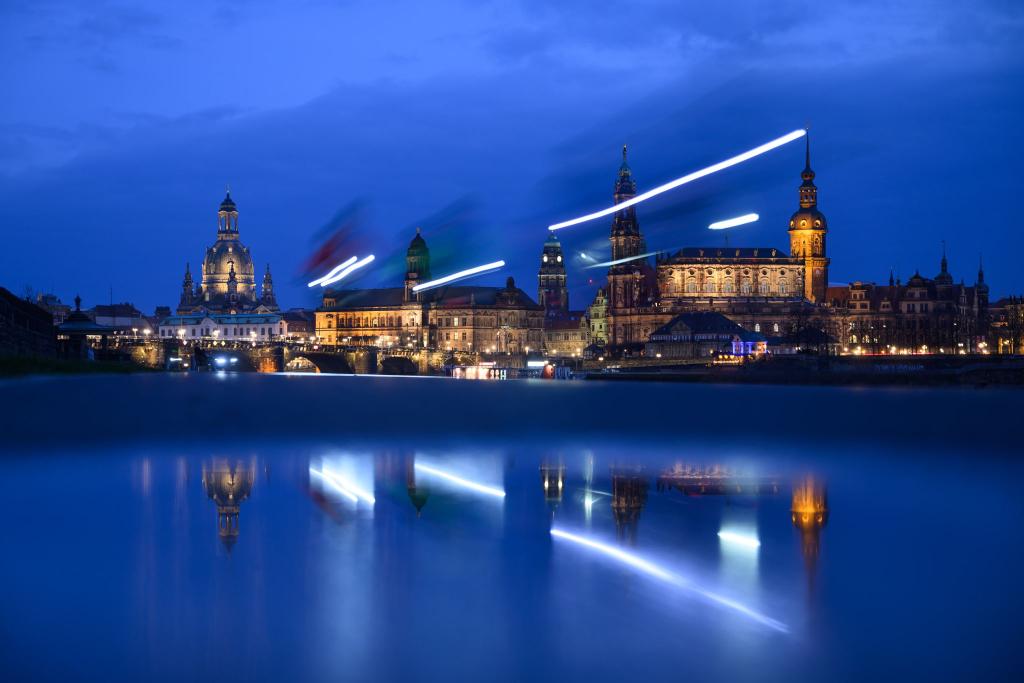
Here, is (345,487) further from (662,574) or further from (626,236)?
(626,236)

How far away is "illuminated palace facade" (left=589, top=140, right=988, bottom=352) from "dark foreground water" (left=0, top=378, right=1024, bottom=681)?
423ft

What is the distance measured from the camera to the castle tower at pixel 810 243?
544ft

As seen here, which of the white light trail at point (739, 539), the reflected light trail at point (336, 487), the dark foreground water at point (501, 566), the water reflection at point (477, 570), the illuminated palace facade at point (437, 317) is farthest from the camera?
the illuminated palace facade at point (437, 317)

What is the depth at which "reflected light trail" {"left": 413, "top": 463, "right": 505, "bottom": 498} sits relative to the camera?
22.3 meters

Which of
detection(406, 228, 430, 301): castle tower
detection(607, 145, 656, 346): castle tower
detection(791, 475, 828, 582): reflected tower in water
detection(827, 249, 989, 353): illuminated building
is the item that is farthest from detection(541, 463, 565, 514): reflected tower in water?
detection(406, 228, 430, 301): castle tower

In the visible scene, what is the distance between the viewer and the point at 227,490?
22.0 metres

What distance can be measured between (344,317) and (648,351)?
224 ft

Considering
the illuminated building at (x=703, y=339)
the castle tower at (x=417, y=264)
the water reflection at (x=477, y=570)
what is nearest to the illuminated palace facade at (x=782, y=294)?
the illuminated building at (x=703, y=339)

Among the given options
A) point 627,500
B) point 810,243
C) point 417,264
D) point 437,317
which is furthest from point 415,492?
point 417,264

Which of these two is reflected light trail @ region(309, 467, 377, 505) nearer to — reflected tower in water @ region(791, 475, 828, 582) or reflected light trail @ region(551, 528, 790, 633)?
reflected light trail @ region(551, 528, 790, 633)

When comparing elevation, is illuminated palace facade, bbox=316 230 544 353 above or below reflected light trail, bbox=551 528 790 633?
above

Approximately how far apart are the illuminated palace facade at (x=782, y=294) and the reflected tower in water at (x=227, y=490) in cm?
13021

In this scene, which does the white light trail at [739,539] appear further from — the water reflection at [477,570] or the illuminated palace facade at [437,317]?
the illuminated palace facade at [437,317]

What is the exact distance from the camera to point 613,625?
1195 centimetres
